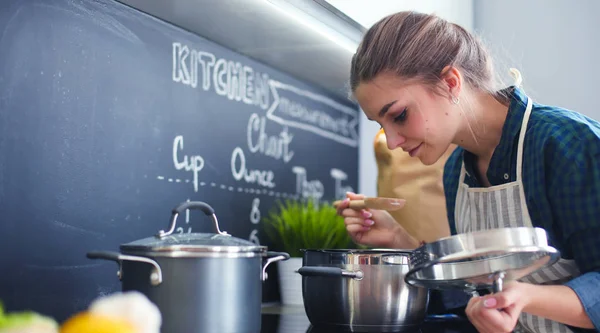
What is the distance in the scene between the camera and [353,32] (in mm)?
1502

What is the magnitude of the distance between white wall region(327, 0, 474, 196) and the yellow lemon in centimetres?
86

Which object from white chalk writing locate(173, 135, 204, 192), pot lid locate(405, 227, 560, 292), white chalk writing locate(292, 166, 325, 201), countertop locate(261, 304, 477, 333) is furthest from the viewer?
white chalk writing locate(292, 166, 325, 201)

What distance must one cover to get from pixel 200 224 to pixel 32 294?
45 centimetres

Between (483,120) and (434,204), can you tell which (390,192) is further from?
(483,120)

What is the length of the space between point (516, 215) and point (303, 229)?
0.61 m

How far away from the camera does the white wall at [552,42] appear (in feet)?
6.50

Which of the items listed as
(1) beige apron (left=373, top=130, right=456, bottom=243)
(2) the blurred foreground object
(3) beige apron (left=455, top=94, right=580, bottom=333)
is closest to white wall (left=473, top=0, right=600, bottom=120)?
(1) beige apron (left=373, top=130, right=456, bottom=243)

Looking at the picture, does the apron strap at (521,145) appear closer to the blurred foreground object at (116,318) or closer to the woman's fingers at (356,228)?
the woman's fingers at (356,228)

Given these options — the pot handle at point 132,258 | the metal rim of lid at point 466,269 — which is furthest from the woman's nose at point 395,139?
the pot handle at point 132,258

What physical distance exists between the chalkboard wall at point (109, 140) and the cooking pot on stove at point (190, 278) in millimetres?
233

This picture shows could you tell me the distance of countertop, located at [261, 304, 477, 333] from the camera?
127 centimetres

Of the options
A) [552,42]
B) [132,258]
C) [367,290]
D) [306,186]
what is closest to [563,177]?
A: [367,290]

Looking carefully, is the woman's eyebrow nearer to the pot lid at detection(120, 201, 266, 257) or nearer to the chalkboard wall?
the pot lid at detection(120, 201, 266, 257)

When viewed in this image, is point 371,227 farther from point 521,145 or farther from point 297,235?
point 521,145
